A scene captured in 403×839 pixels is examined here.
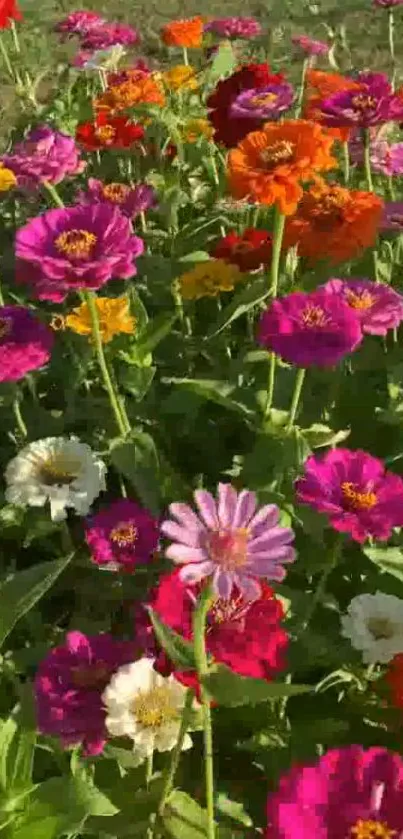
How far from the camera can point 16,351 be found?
4.89ft

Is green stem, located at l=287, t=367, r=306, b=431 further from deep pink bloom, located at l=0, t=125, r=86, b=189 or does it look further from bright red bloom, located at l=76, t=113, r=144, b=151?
bright red bloom, located at l=76, t=113, r=144, b=151

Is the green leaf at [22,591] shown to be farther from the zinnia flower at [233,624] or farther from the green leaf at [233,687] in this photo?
the green leaf at [233,687]

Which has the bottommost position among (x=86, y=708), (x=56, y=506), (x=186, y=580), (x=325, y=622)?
(x=325, y=622)

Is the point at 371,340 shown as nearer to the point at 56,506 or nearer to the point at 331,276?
the point at 331,276

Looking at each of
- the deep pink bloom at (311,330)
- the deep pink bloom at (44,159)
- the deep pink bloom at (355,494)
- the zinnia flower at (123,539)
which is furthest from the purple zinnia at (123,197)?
the deep pink bloom at (355,494)

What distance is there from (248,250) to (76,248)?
0.52 m

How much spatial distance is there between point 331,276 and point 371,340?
14 centimetres

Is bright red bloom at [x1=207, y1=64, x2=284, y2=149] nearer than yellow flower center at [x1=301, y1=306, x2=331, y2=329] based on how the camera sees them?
No

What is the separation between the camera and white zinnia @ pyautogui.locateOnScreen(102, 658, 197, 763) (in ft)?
3.15

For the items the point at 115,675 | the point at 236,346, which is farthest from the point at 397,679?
the point at 236,346

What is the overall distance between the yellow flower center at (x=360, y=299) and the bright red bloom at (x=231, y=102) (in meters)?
0.45

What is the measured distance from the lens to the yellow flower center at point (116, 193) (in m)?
1.98

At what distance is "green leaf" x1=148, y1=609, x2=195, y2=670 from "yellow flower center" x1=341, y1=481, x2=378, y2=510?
0.34 m

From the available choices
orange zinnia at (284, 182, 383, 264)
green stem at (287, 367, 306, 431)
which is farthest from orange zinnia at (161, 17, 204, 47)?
green stem at (287, 367, 306, 431)
